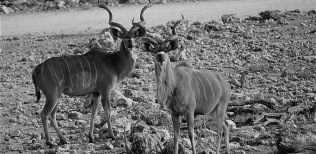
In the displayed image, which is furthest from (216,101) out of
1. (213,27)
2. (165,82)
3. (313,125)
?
(213,27)

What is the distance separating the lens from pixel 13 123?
10.3 meters

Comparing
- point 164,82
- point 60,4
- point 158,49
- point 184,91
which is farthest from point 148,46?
point 60,4

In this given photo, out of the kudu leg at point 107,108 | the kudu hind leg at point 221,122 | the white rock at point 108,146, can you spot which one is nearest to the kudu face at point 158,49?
the kudu hind leg at point 221,122

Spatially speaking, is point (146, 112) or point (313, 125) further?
point (146, 112)

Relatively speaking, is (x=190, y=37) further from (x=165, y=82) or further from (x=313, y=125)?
(x=165, y=82)

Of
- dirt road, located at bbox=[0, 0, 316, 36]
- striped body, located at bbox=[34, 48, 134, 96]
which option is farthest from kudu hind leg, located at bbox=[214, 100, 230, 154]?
dirt road, located at bbox=[0, 0, 316, 36]

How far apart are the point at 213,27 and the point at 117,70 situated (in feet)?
25.2

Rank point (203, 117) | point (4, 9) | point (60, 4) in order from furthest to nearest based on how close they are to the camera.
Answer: point (60, 4) → point (4, 9) → point (203, 117)

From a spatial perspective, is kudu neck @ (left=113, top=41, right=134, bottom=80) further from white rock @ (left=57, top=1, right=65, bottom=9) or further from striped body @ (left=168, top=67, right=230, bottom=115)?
white rock @ (left=57, top=1, right=65, bottom=9)

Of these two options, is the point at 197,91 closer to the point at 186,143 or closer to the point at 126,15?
the point at 186,143

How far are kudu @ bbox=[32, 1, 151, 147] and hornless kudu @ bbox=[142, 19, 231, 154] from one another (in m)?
1.75

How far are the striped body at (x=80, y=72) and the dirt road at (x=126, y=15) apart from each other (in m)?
8.49

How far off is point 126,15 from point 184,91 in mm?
13606

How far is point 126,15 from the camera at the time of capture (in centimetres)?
2128
